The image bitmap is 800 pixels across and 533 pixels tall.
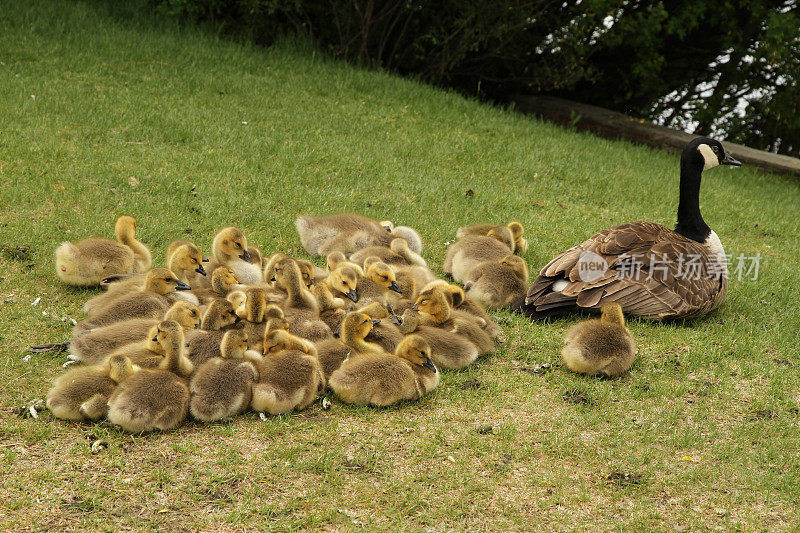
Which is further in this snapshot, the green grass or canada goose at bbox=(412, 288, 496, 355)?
canada goose at bbox=(412, 288, 496, 355)

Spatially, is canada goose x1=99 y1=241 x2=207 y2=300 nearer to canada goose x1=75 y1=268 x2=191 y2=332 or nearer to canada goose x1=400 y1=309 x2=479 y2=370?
canada goose x1=75 y1=268 x2=191 y2=332

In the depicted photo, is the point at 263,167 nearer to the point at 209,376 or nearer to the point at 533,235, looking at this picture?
the point at 533,235

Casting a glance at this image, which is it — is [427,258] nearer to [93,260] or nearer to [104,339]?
[93,260]

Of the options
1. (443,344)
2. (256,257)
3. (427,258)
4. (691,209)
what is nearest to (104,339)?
(256,257)

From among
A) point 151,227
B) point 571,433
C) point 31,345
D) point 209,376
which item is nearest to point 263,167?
point 151,227

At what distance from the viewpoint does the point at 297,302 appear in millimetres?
5852

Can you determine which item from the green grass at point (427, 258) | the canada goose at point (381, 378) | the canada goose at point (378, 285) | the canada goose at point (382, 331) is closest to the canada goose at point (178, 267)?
the green grass at point (427, 258)

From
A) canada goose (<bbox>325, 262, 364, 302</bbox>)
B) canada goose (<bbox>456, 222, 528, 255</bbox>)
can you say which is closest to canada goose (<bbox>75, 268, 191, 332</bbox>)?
canada goose (<bbox>325, 262, 364, 302</bbox>)

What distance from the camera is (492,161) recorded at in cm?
1155

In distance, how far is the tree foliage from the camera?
14.7m

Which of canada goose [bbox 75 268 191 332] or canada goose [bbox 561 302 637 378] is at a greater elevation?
canada goose [bbox 561 302 637 378]

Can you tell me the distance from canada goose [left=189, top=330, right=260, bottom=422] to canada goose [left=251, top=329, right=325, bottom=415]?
0.09 m

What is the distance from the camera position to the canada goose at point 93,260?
634 centimetres

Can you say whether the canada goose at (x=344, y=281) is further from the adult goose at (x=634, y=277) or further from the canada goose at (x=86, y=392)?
the canada goose at (x=86, y=392)
